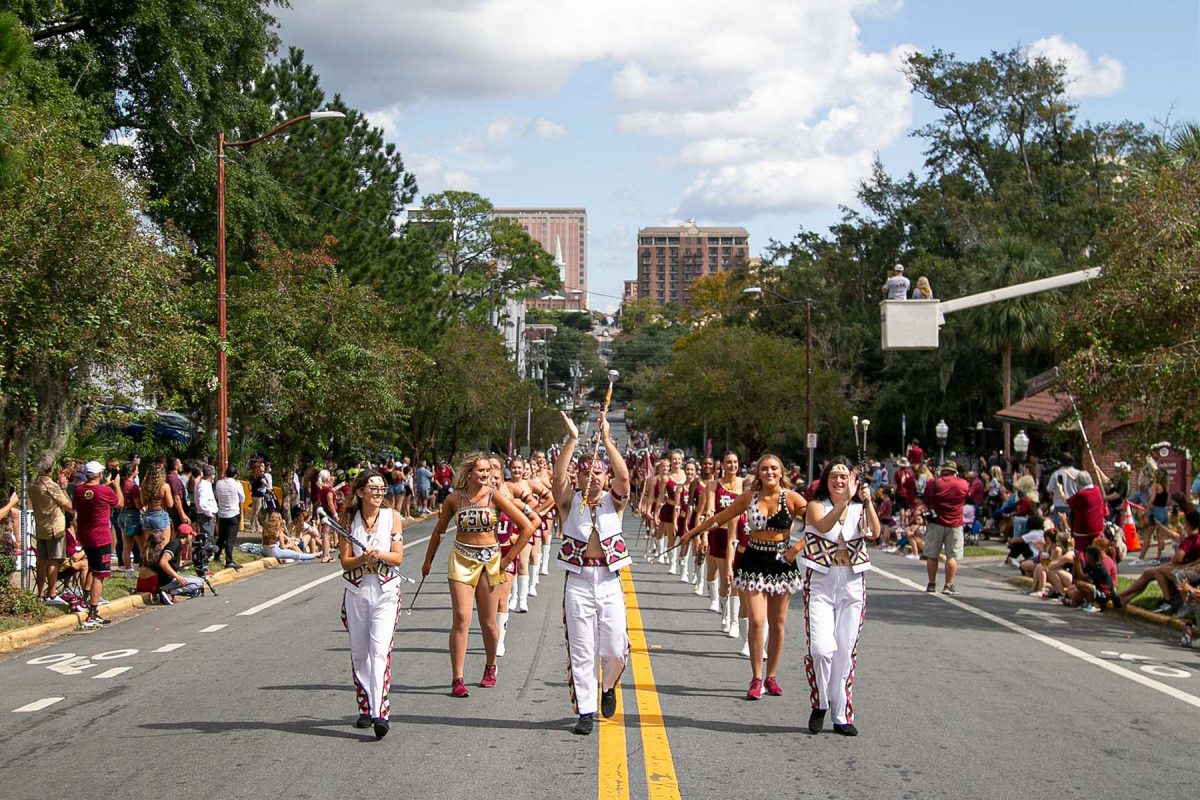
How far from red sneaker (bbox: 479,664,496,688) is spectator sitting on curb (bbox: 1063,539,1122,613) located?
9.73 meters

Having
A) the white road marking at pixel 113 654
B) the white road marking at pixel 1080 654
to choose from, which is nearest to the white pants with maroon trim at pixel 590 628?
the white road marking at pixel 1080 654

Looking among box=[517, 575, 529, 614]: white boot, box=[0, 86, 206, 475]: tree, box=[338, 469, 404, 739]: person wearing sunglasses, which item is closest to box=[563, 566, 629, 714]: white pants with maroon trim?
box=[338, 469, 404, 739]: person wearing sunglasses

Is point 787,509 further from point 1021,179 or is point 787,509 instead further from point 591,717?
point 1021,179

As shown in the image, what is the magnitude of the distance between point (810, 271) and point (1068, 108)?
17.4 meters

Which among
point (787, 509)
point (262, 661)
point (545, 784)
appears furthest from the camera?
point (262, 661)

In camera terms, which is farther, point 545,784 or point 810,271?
point 810,271

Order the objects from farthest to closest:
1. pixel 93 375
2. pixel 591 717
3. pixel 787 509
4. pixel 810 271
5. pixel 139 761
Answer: pixel 810 271 < pixel 93 375 < pixel 787 509 < pixel 591 717 < pixel 139 761

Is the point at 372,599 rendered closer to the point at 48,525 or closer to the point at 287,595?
the point at 48,525

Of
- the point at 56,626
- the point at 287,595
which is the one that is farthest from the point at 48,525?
the point at 287,595

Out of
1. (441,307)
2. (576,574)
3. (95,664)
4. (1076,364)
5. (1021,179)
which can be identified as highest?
(1021,179)

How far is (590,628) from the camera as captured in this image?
8242 mm

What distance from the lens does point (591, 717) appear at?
831cm

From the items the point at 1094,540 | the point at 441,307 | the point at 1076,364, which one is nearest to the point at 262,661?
the point at 1076,364

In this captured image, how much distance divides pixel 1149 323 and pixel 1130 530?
9.00 m
